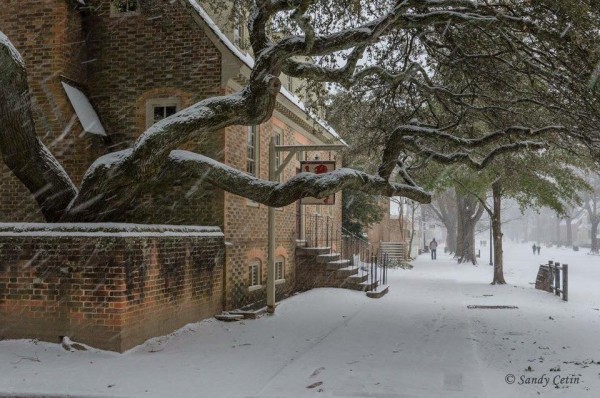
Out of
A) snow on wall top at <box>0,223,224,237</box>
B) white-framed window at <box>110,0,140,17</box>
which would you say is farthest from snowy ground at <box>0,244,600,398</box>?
white-framed window at <box>110,0,140,17</box>

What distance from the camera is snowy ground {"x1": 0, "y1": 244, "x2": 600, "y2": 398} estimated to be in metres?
7.08

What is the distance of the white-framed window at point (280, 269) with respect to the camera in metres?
17.3

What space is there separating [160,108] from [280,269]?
6.36 meters

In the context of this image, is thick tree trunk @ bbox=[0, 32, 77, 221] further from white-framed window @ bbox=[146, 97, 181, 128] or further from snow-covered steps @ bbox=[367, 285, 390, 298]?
snow-covered steps @ bbox=[367, 285, 390, 298]

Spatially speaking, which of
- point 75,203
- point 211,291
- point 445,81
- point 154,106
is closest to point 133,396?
point 75,203

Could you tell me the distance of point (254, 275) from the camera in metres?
15.4

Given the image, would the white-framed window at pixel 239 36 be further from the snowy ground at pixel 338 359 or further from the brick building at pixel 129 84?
the snowy ground at pixel 338 359

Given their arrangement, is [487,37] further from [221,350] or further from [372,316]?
[221,350]

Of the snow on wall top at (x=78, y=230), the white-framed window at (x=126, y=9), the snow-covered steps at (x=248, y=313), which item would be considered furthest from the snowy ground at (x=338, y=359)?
the white-framed window at (x=126, y=9)

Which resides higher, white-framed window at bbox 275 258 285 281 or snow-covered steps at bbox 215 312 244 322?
white-framed window at bbox 275 258 285 281

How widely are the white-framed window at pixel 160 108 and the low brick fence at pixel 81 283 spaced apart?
4.37 m

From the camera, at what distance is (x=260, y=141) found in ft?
51.7

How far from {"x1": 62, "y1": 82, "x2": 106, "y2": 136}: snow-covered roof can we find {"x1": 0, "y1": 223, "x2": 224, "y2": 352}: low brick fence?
3.81 metres

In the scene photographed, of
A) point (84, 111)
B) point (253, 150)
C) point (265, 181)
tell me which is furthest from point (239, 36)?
point (265, 181)
